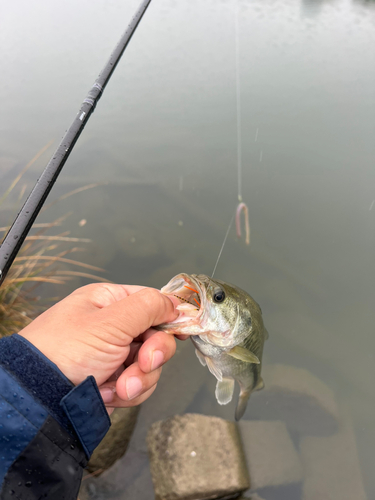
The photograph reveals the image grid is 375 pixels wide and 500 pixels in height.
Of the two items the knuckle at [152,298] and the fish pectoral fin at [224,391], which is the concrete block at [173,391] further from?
the knuckle at [152,298]

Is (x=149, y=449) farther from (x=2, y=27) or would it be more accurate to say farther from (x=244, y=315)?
(x=2, y=27)

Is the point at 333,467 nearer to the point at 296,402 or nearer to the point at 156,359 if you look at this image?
the point at 296,402

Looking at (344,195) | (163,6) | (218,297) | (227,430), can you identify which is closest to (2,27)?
(163,6)

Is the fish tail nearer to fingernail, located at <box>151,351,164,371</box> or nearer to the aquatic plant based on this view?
fingernail, located at <box>151,351,164,371</box>

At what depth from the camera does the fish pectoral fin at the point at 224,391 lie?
2568 mm

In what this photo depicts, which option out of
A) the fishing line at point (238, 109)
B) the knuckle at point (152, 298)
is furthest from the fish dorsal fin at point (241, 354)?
the fishing line at point (238, 109)

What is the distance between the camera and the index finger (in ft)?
4.69

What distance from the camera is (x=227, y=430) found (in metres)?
2.91

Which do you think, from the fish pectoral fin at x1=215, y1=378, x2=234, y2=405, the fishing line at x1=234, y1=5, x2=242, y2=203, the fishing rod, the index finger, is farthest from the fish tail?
the fishing line at x1=234, y1=5, x2=242, y2=203

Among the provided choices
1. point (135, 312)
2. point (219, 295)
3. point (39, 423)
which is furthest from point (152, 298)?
point (39, 423)

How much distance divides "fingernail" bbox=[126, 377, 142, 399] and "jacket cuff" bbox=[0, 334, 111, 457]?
163mm

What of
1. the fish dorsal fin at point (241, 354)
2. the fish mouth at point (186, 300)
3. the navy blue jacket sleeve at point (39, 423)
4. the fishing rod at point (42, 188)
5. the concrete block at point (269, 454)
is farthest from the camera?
the concrete block at point (269, 454)

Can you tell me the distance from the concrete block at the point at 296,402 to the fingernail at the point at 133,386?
2.30 metres

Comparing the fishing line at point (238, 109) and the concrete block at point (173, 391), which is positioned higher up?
the fishing line at point (238, 109)
